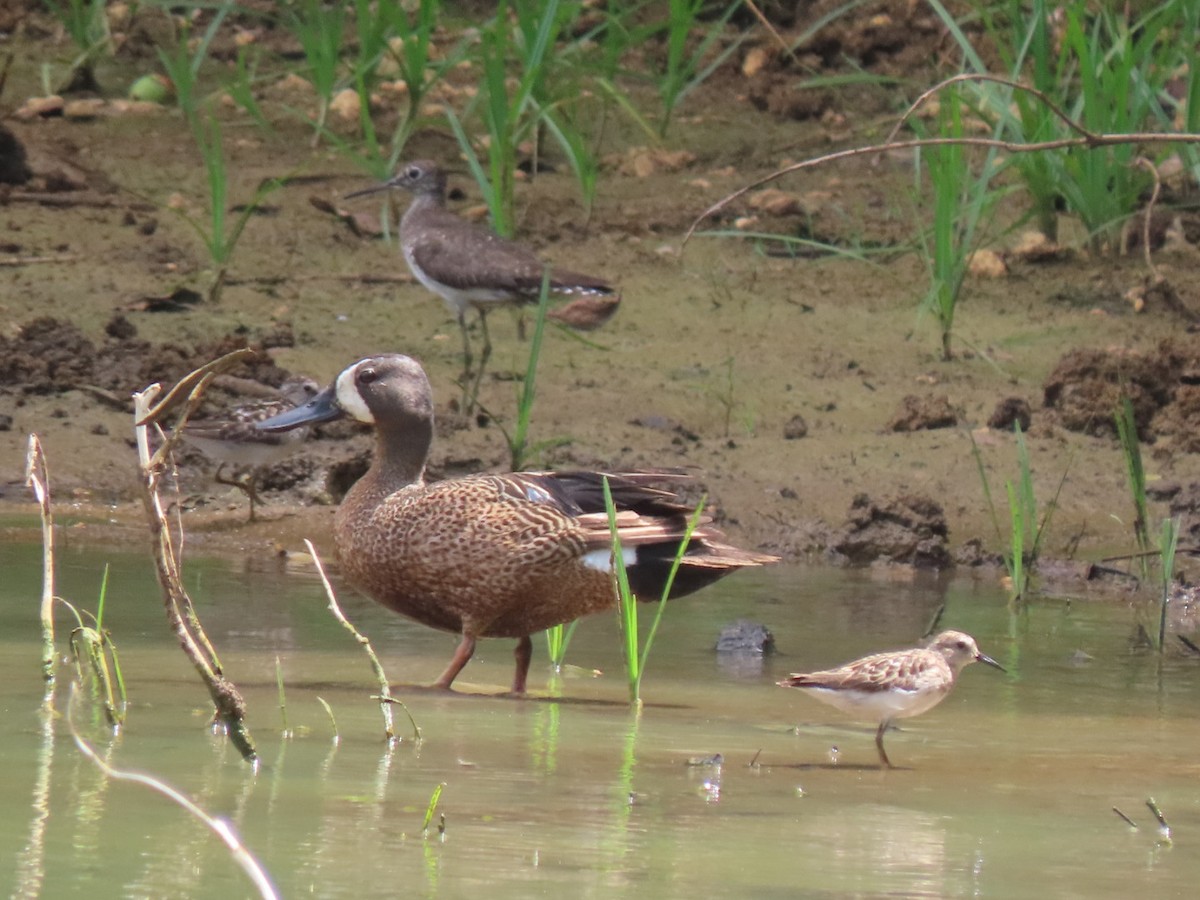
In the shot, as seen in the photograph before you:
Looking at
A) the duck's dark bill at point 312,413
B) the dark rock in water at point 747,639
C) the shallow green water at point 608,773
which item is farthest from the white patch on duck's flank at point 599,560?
the duck's dark bill at point 312,413

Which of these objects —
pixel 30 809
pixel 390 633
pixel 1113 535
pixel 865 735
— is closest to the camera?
pixel 30 809

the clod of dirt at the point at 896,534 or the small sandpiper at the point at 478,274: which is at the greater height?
the small sandpiper at the point at 478,274

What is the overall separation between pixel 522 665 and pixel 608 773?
4.37 feet

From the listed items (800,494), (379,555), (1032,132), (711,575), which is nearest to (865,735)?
(711,575)

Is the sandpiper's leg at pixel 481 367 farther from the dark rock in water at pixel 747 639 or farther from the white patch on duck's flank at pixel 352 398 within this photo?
the dark rock in water at pixel 747 639

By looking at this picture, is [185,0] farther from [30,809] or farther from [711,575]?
[30,809]

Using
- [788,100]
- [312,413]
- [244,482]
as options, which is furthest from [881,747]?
[788,100]

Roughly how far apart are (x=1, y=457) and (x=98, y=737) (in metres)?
4.00

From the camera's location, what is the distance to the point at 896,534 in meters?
7.52

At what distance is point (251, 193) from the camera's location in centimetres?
1061

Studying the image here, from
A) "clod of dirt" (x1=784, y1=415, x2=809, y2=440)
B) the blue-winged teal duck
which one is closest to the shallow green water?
the blue-winged teal duck

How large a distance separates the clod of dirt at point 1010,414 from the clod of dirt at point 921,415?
165mm

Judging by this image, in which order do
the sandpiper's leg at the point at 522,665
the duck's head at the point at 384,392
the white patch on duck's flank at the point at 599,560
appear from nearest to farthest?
the sandpiper's leg at the point at 522,665
the white patch on duck's flank at the point at 599,560
the duck's head at the point at 384,392

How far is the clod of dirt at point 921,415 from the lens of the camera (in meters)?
8.50
